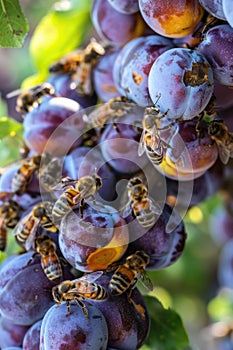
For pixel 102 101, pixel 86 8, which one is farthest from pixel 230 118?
pixel 86 8

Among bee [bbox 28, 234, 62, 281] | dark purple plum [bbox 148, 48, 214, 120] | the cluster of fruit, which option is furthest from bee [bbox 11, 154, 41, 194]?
dark purple plum [bbox 148, 48, 214, 120]

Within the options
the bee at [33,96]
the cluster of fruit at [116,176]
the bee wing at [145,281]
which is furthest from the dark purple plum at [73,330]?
the bee at [33,96]

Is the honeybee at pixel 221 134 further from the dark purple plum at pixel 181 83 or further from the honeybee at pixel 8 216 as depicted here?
the honeybee at pixel 8 216

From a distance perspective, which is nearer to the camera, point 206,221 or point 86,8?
point 86,8

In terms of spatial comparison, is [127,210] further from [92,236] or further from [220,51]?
[220,51]

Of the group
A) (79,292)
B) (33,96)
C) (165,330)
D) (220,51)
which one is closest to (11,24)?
(33,96)

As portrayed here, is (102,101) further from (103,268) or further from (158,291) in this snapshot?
(158,291)

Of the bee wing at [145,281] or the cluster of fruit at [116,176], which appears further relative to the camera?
the bee wing at [145,281]
